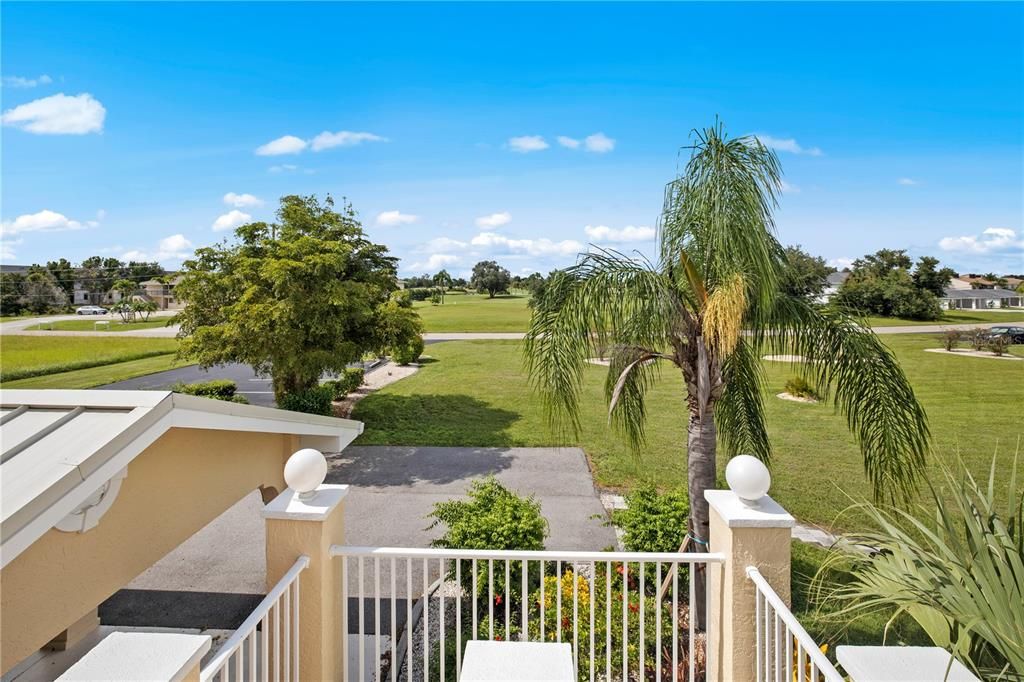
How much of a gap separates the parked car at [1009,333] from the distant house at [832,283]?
1.90m

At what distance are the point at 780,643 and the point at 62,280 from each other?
23.9 m

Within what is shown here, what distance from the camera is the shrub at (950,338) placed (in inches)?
274

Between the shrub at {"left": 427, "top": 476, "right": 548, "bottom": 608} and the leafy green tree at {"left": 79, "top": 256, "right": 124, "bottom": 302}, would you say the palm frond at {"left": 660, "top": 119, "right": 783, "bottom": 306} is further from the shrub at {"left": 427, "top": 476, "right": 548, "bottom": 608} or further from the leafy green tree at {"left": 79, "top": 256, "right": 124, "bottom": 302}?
the leafy green tree at {"left": 79, "top": 256, "right": 124, "bottom": 302}

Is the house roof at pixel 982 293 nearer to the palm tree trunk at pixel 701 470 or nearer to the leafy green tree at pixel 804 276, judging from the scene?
the leafy green tree at pixel 804 276

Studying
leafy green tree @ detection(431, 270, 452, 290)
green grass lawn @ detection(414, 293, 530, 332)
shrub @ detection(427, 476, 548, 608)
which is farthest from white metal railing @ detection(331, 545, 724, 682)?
leafy green tree @ detection(431, 270, 452, 290)

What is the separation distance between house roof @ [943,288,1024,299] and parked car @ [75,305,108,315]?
23.1 metres

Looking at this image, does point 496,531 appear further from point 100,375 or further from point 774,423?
point 100,375

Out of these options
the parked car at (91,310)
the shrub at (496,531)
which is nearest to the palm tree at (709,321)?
the shrub at (496,531)

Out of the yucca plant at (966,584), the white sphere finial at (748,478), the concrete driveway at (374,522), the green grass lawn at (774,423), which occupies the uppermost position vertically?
the white sphere finial at (748,478)

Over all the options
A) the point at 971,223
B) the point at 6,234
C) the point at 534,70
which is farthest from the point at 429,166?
the point at 6,234

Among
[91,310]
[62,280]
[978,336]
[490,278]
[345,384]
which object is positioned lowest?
[345,384]

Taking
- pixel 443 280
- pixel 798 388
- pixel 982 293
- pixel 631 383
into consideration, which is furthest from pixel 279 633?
pixel 443 280

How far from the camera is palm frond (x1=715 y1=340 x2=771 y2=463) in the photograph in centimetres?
459

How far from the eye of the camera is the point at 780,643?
1.98 metres
